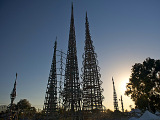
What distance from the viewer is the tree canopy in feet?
88.8

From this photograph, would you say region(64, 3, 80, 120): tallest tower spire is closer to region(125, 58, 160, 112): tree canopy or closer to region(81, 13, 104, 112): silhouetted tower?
region(81, 13, 104, 112): silhouetted tower

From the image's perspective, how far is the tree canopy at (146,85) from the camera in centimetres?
2706

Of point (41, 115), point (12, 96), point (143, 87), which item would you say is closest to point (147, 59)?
point (143, 87)

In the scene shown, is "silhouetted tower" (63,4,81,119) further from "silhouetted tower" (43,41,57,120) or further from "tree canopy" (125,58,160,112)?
"tree canopy" (125,58,160,112)

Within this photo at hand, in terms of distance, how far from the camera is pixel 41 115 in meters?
26.3

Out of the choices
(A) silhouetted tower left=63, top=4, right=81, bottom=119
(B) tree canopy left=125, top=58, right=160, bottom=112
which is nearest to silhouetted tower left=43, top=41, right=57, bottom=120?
(A) silhouetted tower left=63, top=4, right=81, bottom=119

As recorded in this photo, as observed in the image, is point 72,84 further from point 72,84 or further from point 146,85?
point 146,85

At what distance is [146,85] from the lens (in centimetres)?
2739

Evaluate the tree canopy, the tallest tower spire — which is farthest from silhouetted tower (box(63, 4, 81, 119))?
the tree canopy

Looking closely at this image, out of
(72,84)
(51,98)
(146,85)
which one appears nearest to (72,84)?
(72,84)

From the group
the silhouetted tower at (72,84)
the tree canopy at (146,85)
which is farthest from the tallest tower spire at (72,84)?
the tree canopy at (146,85)

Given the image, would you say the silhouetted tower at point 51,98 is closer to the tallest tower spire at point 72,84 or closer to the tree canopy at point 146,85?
the tallest tower spire at point 72,84

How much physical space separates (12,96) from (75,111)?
565 inches

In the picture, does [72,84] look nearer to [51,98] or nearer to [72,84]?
[72,84]
